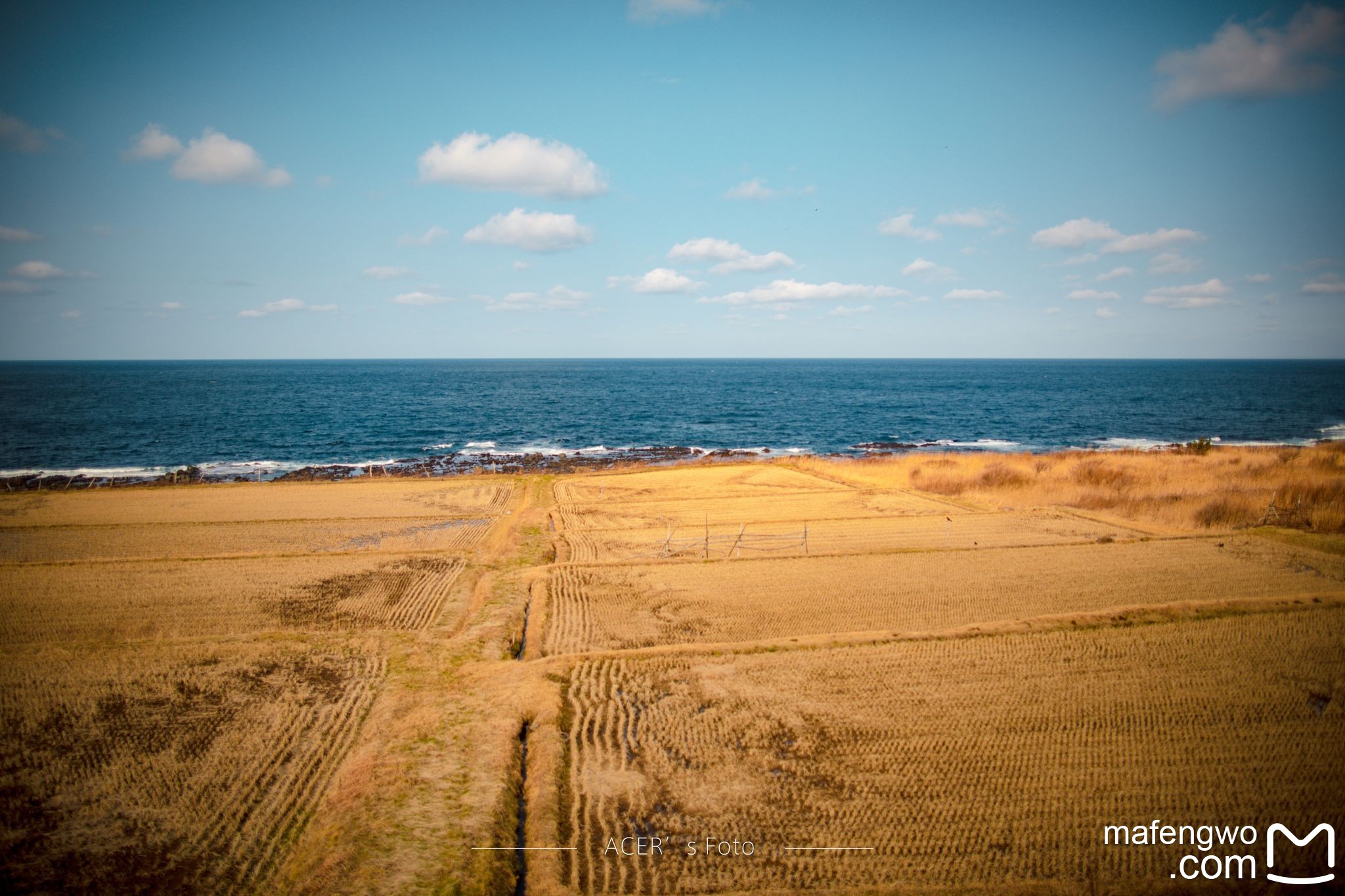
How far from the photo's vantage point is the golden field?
10.0 m

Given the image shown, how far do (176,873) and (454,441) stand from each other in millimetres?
57224

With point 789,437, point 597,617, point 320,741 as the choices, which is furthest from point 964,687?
point 789,437

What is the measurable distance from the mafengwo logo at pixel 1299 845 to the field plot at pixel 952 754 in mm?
216

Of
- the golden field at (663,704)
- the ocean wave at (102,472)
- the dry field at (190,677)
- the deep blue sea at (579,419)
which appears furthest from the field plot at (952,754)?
the ocean wave at (102,472)

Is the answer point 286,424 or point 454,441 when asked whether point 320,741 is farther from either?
point 286,424

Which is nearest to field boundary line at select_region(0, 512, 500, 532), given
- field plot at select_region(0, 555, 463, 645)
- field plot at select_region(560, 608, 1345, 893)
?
field plot at select_region(0, 555, 463, 645)

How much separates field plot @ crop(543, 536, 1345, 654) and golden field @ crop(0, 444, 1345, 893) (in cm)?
15

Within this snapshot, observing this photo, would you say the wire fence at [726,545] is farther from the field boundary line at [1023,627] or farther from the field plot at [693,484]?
the field plot at [693,484]

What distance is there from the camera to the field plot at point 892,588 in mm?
18391

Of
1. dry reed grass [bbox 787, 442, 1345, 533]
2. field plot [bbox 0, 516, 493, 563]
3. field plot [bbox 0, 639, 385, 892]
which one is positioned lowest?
field plot [bbox 0, 639, 385, 892]

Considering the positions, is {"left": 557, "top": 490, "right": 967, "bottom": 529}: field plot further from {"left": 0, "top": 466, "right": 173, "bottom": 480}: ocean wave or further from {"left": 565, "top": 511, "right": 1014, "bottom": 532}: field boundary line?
{"left": 0, "top": 466, "right": 173, "bottom": 480}: ocean wave

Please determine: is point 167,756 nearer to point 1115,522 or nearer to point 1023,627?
point 1023,627

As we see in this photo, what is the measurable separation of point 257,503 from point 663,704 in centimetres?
3142

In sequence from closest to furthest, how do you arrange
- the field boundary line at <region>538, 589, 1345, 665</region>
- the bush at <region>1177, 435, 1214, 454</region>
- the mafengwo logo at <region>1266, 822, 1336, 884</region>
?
the mafengwo logo at <region>1266, 822, 1336, 884</region>, the field boundary line at <region>538, 589, 1345, 665</region>, the bush at <region>1177, 435, 1214, 454</region>
